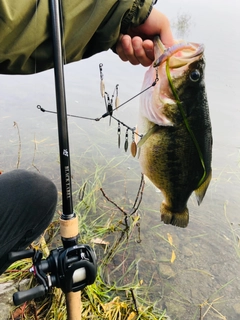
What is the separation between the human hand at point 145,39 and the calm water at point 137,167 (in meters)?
1.69

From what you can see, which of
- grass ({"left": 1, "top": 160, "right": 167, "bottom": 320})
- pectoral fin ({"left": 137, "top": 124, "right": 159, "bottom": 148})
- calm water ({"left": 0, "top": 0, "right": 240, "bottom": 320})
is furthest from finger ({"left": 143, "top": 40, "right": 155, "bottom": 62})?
calm water ({"left": 0, "top": 0, "right": 240, "bottom": 320})

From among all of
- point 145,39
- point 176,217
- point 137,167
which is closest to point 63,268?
point 176,217

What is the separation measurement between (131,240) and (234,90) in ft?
11.6

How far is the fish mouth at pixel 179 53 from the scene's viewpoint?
121cm

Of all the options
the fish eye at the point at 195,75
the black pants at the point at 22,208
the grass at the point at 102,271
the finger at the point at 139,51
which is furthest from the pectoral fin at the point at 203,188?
the grass at the point at 102,271

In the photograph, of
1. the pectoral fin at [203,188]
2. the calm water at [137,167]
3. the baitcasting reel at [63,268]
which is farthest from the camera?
the calm water at [137,167]

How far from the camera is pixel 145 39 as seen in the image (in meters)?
1.45

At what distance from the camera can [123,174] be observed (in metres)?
3.62

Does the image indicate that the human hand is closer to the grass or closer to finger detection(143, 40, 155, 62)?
finger detection(143, 40, 155, 62)

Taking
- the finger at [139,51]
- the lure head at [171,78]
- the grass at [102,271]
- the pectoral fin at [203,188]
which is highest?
the finger at [139,51]

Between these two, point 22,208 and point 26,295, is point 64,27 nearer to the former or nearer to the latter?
point 22,208

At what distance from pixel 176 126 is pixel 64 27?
603mm

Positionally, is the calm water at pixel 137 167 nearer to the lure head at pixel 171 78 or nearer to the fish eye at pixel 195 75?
the lure head at pixel 171 78

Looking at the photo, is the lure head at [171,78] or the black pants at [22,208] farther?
the black pants at [22,208]
